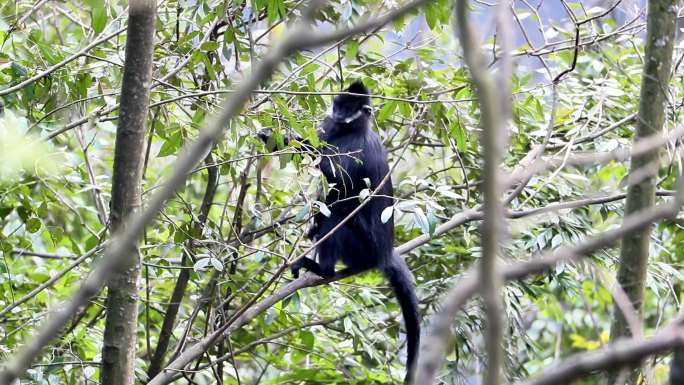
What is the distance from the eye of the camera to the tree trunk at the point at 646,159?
2062mm

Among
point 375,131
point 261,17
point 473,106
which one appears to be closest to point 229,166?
point 261,17

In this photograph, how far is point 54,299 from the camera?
16.2 feet

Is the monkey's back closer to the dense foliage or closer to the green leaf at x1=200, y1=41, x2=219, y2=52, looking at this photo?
the dense foliage

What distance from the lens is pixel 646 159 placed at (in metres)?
2.17

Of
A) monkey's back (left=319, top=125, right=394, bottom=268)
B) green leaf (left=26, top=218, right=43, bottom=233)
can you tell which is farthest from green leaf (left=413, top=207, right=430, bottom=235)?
green leaf (left=26, top=218, right=43, bottom=233)

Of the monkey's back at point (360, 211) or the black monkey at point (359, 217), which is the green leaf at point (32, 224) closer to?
the black monkey at point (359, 217)

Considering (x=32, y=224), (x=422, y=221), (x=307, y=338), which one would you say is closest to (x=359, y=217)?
(x=307, y=338)

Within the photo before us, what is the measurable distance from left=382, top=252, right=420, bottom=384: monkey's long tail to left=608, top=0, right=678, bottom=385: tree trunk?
2668 mm

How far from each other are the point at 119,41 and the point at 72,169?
0.70 metres

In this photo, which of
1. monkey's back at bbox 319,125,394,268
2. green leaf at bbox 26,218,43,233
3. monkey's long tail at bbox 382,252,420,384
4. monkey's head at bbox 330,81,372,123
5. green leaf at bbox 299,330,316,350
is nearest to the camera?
green leaf at bbox 26,218,43,233

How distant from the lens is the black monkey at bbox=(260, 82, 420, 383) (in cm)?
496

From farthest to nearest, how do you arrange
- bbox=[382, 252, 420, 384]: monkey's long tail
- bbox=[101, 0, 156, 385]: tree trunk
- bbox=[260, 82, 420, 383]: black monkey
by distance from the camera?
bbox=[260, 82, 420, 383]: black monkey → bbox=[382, 252, 420, 384]: monkey's long tail → bbox=[101, 0, 156, 385]: tree trunk

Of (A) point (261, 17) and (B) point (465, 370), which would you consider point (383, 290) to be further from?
(A) point (261, 17)

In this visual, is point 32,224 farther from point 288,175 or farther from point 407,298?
point 407,298
